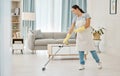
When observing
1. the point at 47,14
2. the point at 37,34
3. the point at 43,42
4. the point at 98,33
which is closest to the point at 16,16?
the point at 47,14

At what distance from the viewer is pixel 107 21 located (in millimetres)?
8562

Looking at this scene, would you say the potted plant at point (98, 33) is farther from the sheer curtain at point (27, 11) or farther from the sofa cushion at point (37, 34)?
the sheer curtain at point (27, 11)

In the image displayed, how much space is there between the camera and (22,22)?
10375 mm

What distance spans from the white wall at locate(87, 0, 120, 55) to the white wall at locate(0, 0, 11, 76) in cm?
680

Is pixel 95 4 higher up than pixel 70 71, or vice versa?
pixel 95 4

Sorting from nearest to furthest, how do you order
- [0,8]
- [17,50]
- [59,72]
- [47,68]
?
1. [0,8]
2. [59,72]
3. [47,68]
4. [17,50]

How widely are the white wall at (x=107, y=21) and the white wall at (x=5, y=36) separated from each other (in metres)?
6.80

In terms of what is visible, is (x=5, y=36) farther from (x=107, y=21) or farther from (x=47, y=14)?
(x=47, y=14)

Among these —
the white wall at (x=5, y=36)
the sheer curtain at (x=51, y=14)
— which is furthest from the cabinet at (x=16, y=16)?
the white wall at (x=5, y=36)

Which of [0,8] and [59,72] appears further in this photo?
[59,72]

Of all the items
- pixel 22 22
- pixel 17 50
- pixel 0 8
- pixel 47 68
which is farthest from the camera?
pixel 22 22

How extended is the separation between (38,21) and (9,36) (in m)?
9.65

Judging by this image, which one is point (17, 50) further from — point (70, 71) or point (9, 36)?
point (9, 36)

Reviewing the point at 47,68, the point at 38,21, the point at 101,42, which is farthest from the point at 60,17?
the point at 47,68
